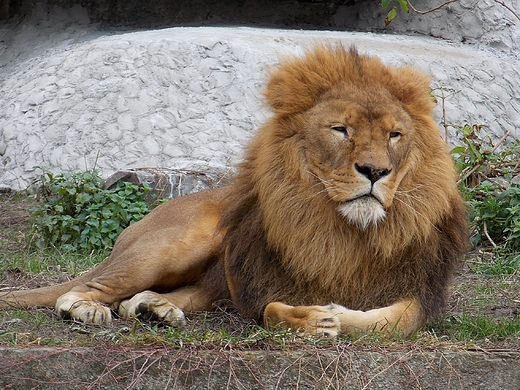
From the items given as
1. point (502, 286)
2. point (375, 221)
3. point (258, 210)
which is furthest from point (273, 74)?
point (502, 286)

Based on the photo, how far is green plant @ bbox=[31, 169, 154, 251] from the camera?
548 cm

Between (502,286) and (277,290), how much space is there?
61.3 inches

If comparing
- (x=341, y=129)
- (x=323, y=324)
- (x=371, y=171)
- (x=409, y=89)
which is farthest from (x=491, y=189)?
(x=323, y=324)

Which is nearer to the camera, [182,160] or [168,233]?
[168,233]

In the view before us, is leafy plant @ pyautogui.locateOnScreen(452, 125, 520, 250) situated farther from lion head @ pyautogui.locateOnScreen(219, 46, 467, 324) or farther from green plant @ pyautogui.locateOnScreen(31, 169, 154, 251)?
green plant @ pyautogui.locateOnScreen(31, 169, 154, 251)

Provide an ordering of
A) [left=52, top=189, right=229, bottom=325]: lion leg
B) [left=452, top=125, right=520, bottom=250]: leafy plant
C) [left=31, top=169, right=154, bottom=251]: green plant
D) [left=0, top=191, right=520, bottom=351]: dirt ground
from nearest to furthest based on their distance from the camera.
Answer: [left=0, top=191, right=520, bottom=351]: dirt ground < [left=52, top=189, right=229, bottom=325]: lion leg < [left=452, top=125, right=520, bottom=250]: leafy plant < [left=31, top=169, right=154, bottom=251]: green plant

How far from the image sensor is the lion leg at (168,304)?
3.52m

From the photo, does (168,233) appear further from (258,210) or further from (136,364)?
(136,364)

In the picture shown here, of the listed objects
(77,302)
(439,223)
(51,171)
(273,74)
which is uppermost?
(273,74)

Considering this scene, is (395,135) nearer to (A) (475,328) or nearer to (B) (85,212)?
(A) (475,328)

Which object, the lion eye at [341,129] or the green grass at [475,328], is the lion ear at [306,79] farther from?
the green grass at [475,328]

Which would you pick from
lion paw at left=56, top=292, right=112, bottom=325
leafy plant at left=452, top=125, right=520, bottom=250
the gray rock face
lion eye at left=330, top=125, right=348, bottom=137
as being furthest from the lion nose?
the gray rock face

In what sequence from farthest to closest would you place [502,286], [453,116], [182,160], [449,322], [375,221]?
[453,116]
[182,160]
[502,286]
[449,322]
[375,221]

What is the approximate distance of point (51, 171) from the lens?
6230 mm
